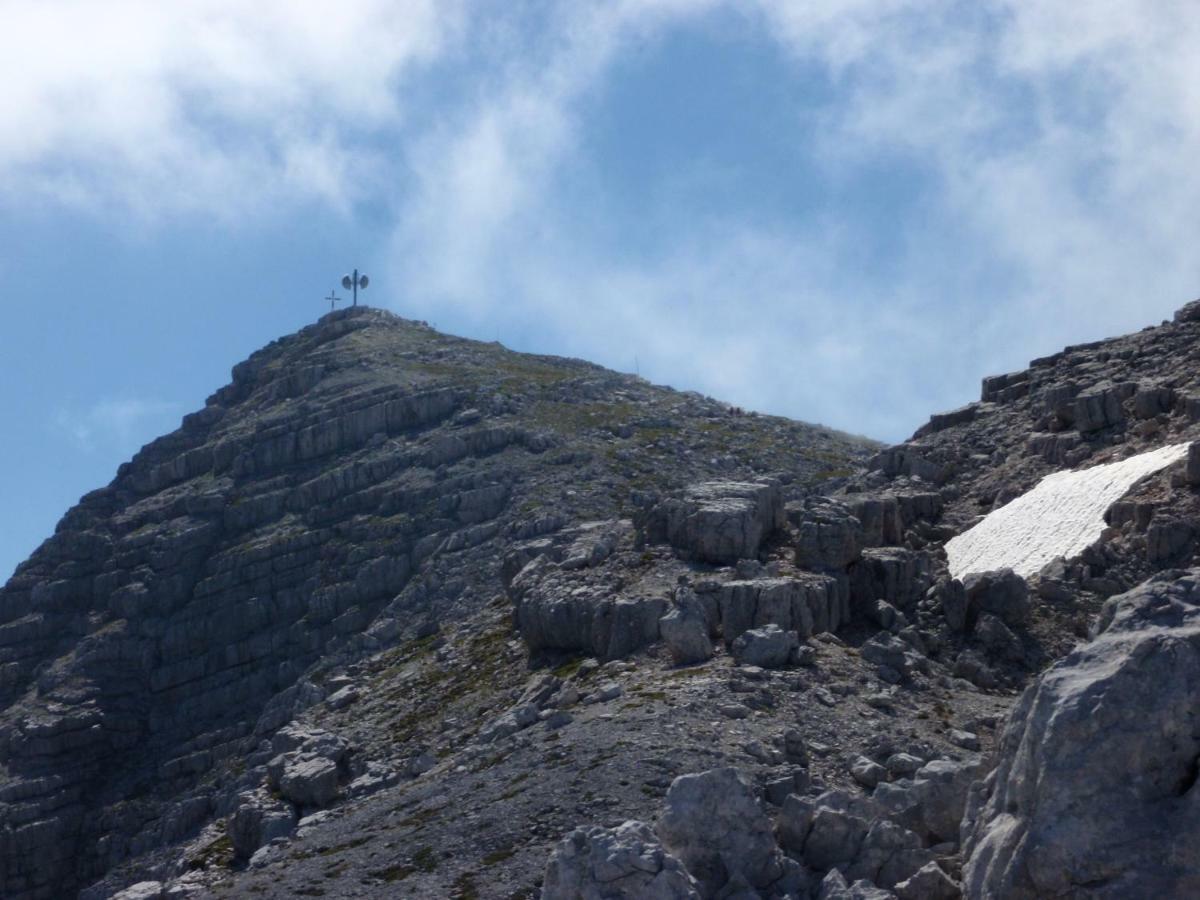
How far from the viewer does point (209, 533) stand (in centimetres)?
10981

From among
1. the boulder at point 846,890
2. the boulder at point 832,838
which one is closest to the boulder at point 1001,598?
the boulder at point 832,838

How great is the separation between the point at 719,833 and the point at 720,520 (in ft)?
88.7

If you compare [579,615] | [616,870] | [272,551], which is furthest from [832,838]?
[272,551]

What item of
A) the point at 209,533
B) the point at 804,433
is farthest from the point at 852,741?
the point at 804,433

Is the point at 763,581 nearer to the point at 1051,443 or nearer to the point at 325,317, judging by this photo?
the point at 1051,443

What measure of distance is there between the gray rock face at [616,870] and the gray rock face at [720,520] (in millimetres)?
28493

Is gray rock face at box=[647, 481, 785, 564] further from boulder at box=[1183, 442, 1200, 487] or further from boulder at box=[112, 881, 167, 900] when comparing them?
boulder at box=[112, 881, 167, 900]

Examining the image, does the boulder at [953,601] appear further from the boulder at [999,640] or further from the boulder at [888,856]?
Result: the boulder at [888,856]

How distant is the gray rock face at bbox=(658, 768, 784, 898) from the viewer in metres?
33.8

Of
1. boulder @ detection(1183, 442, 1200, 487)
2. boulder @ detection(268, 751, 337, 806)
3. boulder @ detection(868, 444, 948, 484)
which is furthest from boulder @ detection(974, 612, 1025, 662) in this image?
boulder @ detection(268, 751, 337, 806)

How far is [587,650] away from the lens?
5859cm

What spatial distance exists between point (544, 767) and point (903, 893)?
51.9ft

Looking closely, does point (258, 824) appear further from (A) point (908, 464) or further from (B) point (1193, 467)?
(B) point (1193, 467)

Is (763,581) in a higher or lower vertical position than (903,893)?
higher
